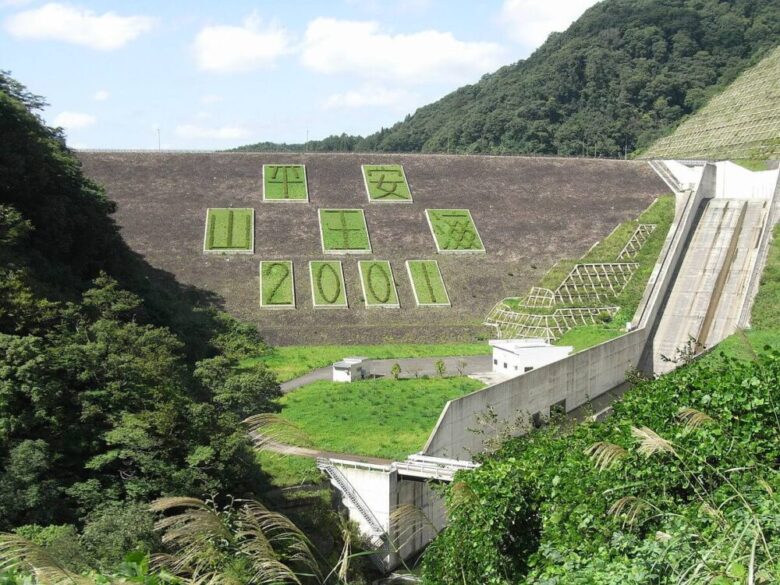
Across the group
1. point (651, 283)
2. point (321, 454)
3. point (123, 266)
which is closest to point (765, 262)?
point (651, 283)

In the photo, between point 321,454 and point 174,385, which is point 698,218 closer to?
point 321,454

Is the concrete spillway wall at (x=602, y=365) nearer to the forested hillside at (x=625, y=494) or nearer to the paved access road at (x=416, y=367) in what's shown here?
the paved access road at (x=416, y=367)

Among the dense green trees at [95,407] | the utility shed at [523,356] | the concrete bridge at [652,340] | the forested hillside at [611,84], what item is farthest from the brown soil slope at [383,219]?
the forested hillside at [611,84]

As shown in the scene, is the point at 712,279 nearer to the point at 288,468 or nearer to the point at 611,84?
the point at 288,468

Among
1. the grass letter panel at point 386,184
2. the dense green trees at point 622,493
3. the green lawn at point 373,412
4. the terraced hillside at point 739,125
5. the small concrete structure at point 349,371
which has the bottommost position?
the green lawn at point 373,412

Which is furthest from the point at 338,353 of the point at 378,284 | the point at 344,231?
the point at 344,231
